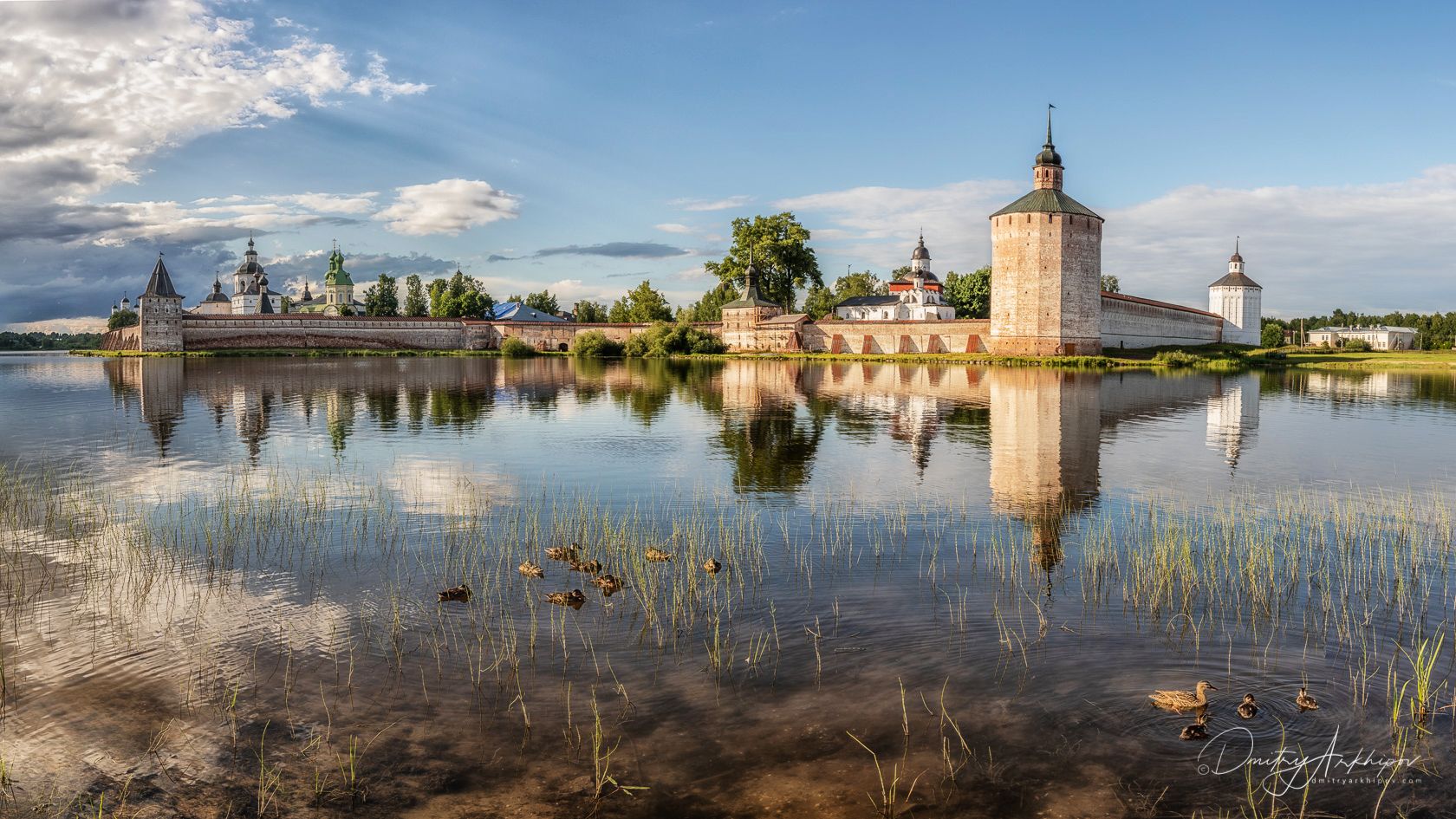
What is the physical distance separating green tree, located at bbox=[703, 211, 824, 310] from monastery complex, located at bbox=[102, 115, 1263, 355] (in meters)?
3.33

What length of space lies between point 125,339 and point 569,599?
86686 mm

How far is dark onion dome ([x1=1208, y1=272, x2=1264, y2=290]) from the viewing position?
77.6 metres

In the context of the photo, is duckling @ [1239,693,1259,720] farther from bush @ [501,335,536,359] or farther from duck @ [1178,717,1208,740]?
bush @ [501,335,536,359]

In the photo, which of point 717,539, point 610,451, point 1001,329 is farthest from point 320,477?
point 1001,329

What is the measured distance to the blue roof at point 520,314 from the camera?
86688 millimetres

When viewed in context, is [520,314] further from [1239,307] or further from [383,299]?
[1239,307]

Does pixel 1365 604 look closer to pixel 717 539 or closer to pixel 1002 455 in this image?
pixel 717 539

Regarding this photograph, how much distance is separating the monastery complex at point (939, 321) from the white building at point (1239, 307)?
0.34 ft

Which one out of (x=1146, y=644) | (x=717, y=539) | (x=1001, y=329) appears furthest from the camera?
(x=1001, y=329)

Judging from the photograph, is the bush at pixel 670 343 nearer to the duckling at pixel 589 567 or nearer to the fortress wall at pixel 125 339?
the fortress wall at pixel 125 339

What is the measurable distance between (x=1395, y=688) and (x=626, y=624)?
487cm

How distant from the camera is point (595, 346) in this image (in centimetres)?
6519

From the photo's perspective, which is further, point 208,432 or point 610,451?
point 208,432

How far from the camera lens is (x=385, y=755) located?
188 inches
